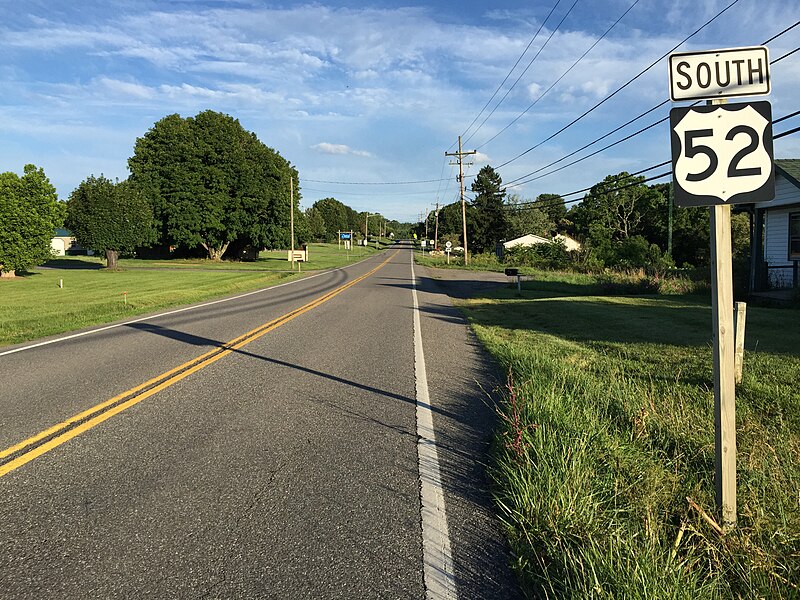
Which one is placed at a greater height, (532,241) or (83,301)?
(532,241)

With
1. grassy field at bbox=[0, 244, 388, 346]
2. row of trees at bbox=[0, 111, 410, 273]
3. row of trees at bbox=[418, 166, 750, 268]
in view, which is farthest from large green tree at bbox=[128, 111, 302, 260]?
row of trees at bbox=[418, 166, 750, 268]

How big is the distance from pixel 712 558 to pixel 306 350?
7.80 m

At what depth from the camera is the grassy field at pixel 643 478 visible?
9.36ft

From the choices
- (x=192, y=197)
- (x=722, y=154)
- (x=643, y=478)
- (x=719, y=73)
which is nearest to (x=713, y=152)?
(x=722, y=154)

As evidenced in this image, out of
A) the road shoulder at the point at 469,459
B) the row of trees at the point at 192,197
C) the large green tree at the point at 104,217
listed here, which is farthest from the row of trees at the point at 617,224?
the large green tree at the point at 104,217

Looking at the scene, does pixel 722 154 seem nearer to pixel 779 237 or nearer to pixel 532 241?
pixel 779 237

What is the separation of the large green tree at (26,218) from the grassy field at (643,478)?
35136 mm

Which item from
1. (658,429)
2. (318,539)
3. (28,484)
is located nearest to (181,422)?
(28,484)

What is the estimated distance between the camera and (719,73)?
11.5ft

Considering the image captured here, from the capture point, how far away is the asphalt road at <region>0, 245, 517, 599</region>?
3.06 m

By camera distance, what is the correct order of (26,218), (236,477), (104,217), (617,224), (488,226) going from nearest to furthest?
(236,477)
(26,218)
(104,217)
(617,224)
(488,226)

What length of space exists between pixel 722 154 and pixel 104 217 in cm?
4418

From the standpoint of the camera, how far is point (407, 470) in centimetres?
451

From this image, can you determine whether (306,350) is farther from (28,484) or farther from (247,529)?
(247,529)
